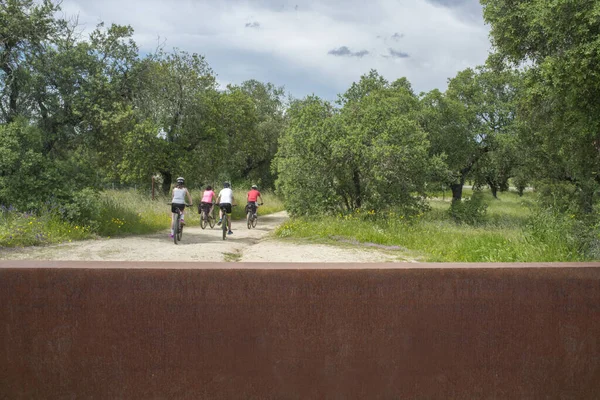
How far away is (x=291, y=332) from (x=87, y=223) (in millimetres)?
13311

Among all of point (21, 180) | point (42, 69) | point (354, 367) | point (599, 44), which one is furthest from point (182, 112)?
point (354, 367)

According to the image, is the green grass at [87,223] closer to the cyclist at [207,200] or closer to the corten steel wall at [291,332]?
the cyclist at [207,200]

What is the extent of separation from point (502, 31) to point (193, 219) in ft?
45.1

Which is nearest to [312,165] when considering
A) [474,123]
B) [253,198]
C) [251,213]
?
[253,198]

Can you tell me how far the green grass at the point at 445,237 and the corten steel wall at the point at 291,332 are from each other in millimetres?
7138

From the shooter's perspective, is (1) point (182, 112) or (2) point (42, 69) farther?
(1) point (182, 112)

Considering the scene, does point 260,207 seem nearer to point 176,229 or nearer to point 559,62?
point 176,229

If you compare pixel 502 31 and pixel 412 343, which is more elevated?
pixel 502 31

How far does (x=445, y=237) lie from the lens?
1491 cm

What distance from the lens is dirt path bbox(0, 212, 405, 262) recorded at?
37.3ft

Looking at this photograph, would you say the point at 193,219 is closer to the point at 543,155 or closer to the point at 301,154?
the point at 301,154

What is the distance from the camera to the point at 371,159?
18547 mm

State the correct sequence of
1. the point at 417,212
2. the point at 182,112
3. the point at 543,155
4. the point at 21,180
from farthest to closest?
the point at 182,112
the point at 543,155
the point at 417,212
the point at 21,180

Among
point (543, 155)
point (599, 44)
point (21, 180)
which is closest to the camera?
point (599, 44)
